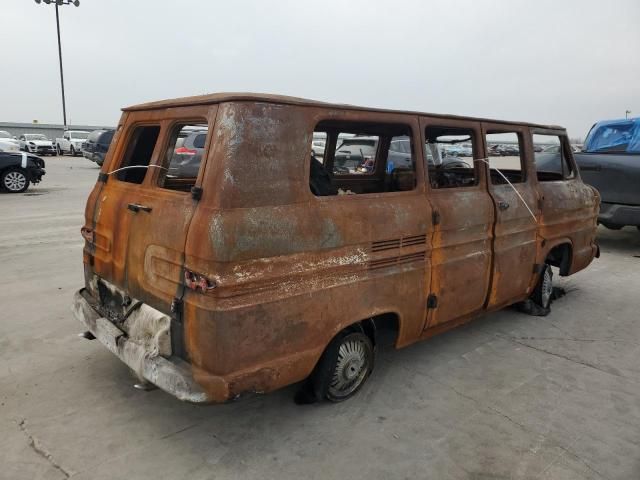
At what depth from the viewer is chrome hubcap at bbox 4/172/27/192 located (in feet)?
42.9

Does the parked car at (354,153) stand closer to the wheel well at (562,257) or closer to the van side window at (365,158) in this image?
the van side window at (365,158)

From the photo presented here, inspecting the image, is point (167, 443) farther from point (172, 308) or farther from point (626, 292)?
point (626, 292)

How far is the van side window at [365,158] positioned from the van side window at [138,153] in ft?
4.38

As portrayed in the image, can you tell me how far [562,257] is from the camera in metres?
5.40

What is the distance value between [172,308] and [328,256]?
92 cm

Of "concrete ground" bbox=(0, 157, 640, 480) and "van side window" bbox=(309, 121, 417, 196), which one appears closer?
"concrete ground" bbox=(0, 157, 640, 480)

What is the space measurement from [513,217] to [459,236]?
0.84 m

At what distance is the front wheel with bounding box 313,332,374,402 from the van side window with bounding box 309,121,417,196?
1.47 m

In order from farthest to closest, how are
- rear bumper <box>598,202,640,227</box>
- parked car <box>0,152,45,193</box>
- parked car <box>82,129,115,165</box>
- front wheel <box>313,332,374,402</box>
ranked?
1. parked car <box>82,129,115,165</box>
2. parked car <box>0,152,45,193</box>
3. rear bumper <box>598,202,640,227</box>
4. front wheel <box>313,332,374,402</box>

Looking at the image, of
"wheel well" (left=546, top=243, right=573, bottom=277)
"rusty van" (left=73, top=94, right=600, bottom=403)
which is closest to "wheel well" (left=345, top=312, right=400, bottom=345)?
"rusty van" (left=73, top=94, right=600, bottom=403)

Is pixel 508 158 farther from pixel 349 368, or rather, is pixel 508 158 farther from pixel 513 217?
pixel 349 368

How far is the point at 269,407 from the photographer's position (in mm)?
3242

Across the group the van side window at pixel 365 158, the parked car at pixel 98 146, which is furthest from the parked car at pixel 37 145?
the van side window at pixel 365 158

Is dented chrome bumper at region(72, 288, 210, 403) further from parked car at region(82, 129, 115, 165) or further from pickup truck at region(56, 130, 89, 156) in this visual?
pickup truck at region(56, 130, 89, 156)
